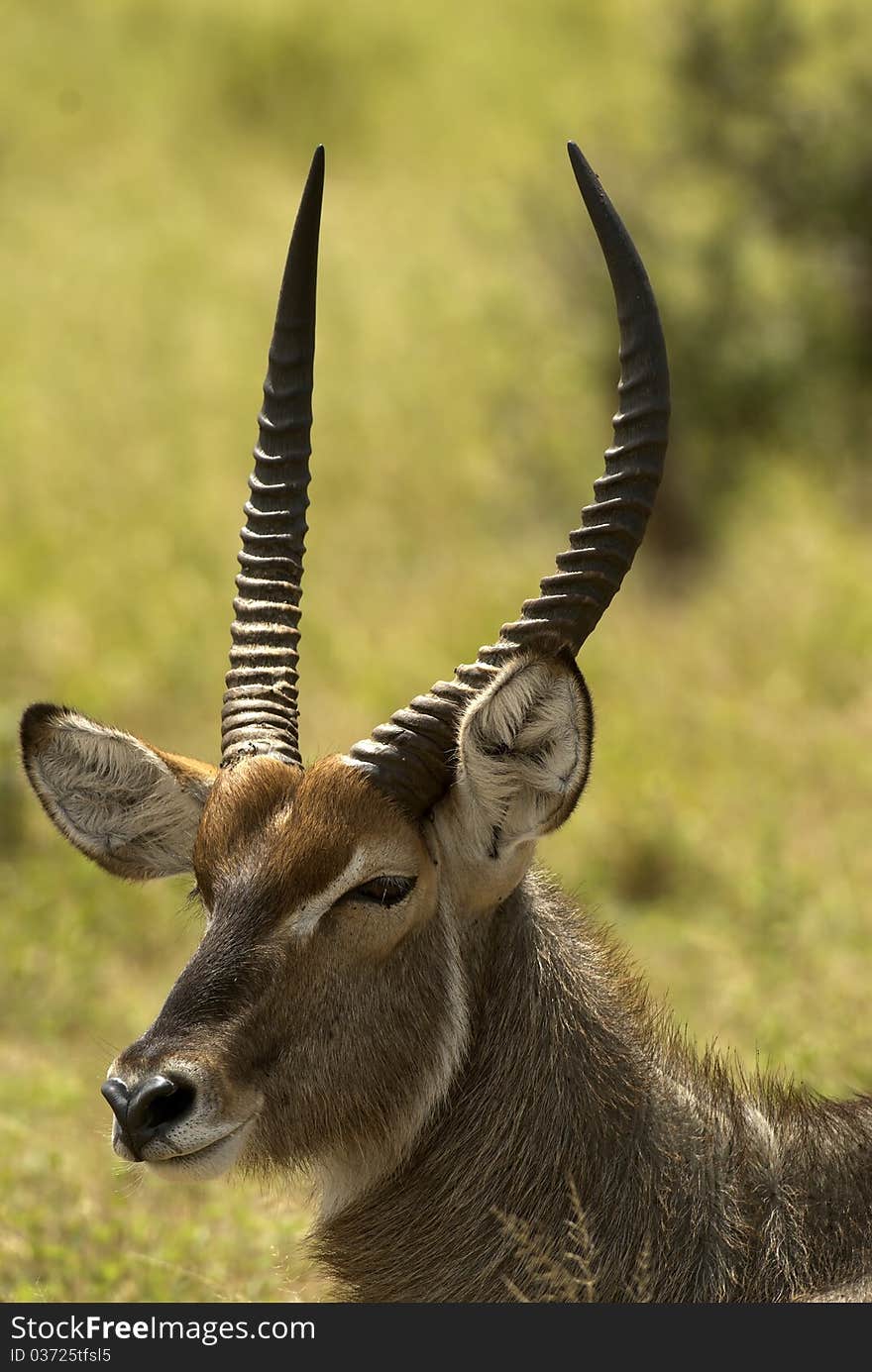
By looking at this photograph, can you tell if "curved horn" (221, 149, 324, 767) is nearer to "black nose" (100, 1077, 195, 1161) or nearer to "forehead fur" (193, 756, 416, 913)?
"forehead fur" (193, 756, 416, 913)

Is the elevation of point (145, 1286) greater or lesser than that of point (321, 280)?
Answer: lesser

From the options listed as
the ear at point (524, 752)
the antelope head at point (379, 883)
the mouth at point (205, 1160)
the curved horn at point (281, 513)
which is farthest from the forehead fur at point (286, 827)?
the mouth at point (205, 1160)

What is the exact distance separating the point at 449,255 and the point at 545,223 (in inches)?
184

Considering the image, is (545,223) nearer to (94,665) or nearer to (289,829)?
(94,665)

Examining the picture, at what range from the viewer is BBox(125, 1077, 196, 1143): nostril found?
4113 mm

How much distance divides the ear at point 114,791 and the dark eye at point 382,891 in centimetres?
81

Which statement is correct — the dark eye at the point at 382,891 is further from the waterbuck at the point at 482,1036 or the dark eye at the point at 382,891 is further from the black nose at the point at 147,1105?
the black nose at the point at 147,1105

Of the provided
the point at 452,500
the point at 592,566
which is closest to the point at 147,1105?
the point at 592,566

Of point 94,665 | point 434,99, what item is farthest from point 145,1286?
point 434,99

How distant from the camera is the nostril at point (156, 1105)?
411cm

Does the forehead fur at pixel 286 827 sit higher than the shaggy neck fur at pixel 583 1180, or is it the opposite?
the forehead fur at pixel 286 827

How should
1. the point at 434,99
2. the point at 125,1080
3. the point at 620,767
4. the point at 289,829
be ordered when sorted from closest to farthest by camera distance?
1. the point at 125,1080
2. the point at 289,829
3. the point at 620,767
4. the point at 434,99

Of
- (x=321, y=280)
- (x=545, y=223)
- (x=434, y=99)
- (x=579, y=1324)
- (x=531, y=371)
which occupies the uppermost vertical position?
(x=434, y=99)

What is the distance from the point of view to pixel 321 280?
2002cm
